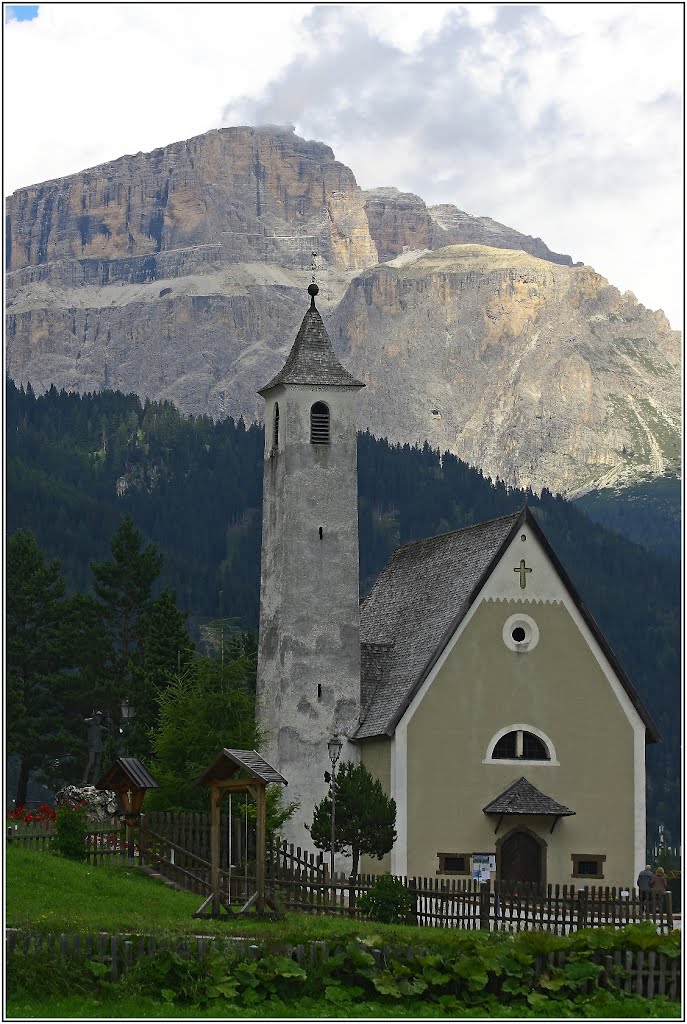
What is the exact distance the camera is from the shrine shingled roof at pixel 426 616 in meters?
52.6

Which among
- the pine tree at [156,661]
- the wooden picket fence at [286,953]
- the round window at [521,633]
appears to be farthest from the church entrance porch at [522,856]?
the wooden picket fence at [286,953]

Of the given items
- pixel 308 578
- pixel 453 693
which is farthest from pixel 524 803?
pixel 308 578

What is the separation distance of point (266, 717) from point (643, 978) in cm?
2928

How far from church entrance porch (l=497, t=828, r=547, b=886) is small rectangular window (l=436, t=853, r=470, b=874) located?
100 centimetres

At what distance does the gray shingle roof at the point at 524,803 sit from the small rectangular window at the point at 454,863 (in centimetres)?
143

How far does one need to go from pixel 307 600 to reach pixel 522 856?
391 inches

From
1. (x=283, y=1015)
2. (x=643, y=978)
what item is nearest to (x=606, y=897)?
(x=643, y=978)

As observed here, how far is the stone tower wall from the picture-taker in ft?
177

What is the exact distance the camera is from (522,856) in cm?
5197

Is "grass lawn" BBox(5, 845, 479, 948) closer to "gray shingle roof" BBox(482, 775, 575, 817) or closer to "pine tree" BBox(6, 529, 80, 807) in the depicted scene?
"gray shingle roof" BBox(482, 775, 575, 817)

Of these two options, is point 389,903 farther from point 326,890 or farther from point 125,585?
point 125,585

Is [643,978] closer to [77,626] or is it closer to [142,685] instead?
[142,685]

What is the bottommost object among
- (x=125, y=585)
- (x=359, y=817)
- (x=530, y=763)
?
(x=359, y=817)

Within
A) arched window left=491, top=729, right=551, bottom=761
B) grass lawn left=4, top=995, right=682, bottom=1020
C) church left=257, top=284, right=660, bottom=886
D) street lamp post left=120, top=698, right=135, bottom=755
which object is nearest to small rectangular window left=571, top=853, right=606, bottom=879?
church left=257, top=284, right=660, bottom=886
